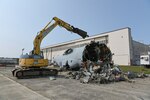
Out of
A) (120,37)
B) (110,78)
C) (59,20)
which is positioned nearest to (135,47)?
(120,37)

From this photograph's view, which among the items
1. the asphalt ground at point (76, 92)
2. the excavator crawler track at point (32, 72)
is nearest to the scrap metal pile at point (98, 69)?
the excavator crawler track at point (32, 72)

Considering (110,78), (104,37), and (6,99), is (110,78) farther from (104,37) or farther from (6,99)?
(104,37)

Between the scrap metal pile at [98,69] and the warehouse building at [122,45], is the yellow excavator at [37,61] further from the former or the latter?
the warehouse building at [122,45]

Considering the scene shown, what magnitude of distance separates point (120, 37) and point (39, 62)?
111 feet

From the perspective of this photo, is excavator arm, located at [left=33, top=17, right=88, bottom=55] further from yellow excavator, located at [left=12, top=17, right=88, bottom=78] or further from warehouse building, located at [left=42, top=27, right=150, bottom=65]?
warehouse building, located at [left=42, top=27, right=150, bottom=65]

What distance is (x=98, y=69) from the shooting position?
1638 cm

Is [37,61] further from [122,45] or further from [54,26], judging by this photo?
[122,45]

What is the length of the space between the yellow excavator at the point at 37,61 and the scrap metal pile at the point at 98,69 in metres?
2.55

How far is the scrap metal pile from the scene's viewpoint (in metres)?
13.5

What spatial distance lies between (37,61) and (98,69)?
231 inches

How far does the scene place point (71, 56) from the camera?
73.9 feet

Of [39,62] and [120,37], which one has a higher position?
[120,37]

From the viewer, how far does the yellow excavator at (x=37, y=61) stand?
17.2m

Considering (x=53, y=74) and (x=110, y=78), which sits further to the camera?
(x=53, y=74)
